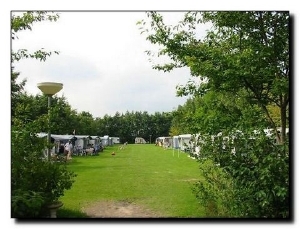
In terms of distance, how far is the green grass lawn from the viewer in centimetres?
363

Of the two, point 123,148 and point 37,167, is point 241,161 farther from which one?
point 37,167

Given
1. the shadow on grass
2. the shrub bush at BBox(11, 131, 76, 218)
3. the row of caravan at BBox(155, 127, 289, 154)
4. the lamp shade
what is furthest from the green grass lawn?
the lamp shade

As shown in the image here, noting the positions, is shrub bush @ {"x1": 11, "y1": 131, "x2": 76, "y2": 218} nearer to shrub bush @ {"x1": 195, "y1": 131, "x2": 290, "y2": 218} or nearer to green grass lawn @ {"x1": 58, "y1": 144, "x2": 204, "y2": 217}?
green grass lawn @ {"x1": 58, "y1": 144, "x2": 204, "y2": 217}

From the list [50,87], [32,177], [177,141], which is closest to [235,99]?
[177,141]

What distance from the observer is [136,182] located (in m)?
4.72

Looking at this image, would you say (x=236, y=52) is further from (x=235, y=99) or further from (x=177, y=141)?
(x=177, y=141)

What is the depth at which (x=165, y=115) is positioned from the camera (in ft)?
11.7

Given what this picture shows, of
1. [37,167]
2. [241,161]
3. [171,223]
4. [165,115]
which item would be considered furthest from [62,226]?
[241,161]

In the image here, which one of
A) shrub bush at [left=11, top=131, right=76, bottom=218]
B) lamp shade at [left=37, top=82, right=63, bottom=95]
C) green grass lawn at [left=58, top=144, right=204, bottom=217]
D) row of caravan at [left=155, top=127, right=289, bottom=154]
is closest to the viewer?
shrub bush at [left=11, top=131, right=76, bottom=218]

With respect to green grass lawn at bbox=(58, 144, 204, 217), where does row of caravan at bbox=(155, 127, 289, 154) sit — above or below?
above

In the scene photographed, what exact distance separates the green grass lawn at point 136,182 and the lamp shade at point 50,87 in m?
0.93

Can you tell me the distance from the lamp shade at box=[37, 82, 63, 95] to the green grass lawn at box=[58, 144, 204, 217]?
0.93 metres

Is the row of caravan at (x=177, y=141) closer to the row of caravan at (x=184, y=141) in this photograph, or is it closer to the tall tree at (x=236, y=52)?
the row of caravan at (x=184, y=141)

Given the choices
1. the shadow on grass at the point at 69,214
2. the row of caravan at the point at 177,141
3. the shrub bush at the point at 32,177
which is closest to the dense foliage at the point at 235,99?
the row of caravan at the point at 177,141
